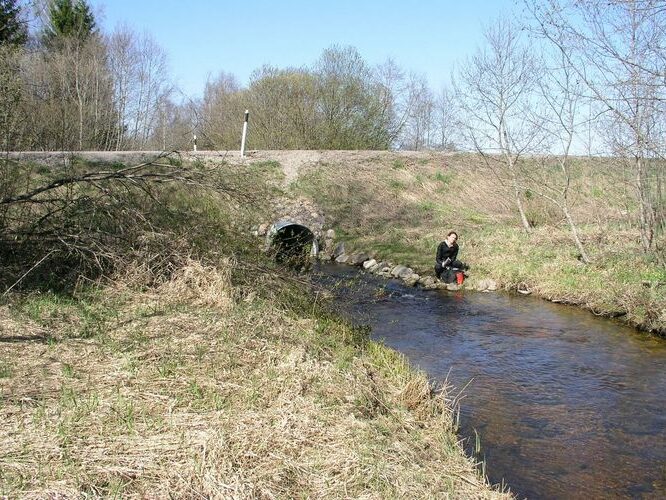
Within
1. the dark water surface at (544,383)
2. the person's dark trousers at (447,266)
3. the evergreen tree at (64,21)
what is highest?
the evergreen tree at (64,21)

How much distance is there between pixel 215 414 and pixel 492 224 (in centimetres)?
1786

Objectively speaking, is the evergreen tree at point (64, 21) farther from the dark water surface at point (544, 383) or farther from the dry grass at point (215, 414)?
the dry grass at point (215, 414)

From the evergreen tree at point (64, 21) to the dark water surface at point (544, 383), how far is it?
26146mm

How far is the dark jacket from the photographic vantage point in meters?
15.5

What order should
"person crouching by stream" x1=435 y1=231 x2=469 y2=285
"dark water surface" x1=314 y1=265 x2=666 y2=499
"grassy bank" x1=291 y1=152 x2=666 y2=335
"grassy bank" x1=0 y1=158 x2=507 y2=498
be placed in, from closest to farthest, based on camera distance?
"grassy bank" x1=0 y1=158 x2=507 y2=498 < "dark water surface" x1=314 y1=265 x2=666 y2=499 < "grassy bank" x1=291 y1=152 x2=666 y2=335 < "person crouching by stream" x1=435 y1=231 x2=469 y2=285

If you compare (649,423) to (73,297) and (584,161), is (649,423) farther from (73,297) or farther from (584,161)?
(584,161)

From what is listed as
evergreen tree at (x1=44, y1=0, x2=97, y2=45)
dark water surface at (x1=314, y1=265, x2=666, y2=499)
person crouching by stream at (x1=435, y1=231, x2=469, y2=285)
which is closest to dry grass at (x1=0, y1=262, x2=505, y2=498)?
dark water surface at (x1=314, y1=265, x2=666, y2=499)

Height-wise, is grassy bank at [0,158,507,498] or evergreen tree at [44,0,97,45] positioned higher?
evergreen tree at [44,0,97,45]

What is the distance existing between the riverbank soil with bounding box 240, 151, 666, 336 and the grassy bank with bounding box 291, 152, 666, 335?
3 cm

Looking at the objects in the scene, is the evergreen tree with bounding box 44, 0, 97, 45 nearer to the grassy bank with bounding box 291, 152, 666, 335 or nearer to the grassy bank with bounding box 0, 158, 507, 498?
the grassy bank with bounding box 291, 152, 666, 335

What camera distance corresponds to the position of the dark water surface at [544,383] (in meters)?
5.80

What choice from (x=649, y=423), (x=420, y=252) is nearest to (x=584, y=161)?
(x=420, y=252)

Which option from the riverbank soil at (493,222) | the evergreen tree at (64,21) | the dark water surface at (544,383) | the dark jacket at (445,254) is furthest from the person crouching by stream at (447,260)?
Result: the evergreen tree at (64,21)

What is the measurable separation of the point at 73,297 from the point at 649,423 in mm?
7221
